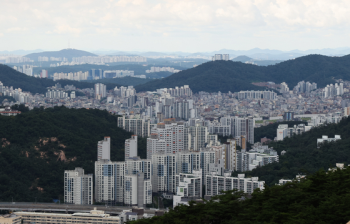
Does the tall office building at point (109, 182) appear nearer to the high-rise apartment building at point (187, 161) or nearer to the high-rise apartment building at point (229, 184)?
the high-rise apartment building at point (187, 161)

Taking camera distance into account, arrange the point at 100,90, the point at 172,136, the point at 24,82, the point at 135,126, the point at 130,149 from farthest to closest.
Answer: the point at 100,90 → the point at 24,82 → the point at 135,126 → the point at 172,136 → the point at 130,149

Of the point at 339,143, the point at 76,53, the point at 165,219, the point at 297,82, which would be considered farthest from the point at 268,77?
the point at 76,53

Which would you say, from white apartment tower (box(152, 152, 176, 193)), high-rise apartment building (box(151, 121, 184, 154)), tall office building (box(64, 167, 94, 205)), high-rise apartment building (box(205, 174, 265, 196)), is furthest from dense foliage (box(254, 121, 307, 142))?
tall office building (box(64, 167, 94, 205))

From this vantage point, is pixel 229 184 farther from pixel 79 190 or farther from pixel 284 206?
pixel 284 206

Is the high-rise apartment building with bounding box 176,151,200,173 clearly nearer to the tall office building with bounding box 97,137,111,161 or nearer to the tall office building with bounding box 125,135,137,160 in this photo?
the tall office building with bounding box 125,135,137,160

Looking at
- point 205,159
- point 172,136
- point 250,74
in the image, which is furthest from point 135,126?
point 250,74

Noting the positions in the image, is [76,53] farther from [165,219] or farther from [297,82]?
[165,219]
